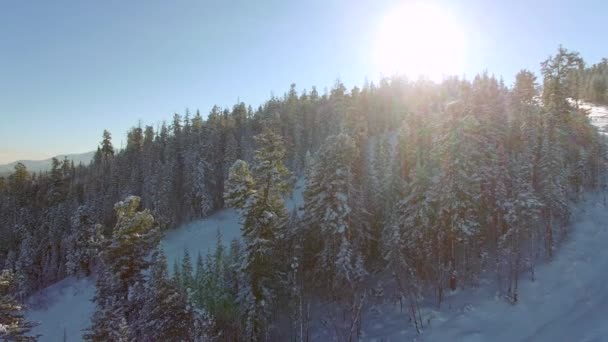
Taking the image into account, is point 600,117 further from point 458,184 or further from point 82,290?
point 82,290

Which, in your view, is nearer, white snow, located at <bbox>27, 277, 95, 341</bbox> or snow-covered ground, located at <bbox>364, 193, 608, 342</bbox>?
snow-covered ground, located at <bbox>364, 193, 608, 342</bbox>

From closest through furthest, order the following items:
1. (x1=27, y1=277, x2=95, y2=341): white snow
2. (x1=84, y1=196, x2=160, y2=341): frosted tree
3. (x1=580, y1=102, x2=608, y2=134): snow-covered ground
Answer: (x1=84, y1=196, x2=160, y2=341): frosted tree < (x1=27, y1=277, x2=95, y2=341): white snow < (x1=580, y1=102, x2=608, y2=134): snow-covered ground

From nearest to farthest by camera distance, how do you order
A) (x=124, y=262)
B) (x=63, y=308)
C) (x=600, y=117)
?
1. (x=124, y=262)
2. (x=63, y=308)
3. (x=600, y=117)

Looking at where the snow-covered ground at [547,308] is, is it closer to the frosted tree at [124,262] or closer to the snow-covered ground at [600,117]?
the frosted tree at [124,262]

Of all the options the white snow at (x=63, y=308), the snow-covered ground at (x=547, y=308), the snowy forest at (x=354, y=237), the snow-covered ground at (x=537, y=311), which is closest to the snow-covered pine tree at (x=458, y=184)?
the snowy forest at (x=354, y=237)

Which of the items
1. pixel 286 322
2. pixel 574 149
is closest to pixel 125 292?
pixel 286 322

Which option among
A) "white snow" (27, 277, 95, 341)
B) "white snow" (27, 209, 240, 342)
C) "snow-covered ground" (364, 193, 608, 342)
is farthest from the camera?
"white snow" (27, 209, 240, 342)

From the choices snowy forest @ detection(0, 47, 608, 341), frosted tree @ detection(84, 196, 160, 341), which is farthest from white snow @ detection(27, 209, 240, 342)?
frosted tree @ detection(84, 196, 160, 341)

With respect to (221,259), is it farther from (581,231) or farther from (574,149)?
(574,149)

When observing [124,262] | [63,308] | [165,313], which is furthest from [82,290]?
[165,313]

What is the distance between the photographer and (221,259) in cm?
4003

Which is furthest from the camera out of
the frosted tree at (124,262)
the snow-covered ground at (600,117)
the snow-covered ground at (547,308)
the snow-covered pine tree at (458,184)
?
the snow-covered ground at (600,117)

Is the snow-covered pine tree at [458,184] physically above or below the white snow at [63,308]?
above

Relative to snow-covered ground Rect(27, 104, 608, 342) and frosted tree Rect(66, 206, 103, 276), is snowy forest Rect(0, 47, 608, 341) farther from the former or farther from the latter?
frosted tree Rect(66, 206, 103, 276)
